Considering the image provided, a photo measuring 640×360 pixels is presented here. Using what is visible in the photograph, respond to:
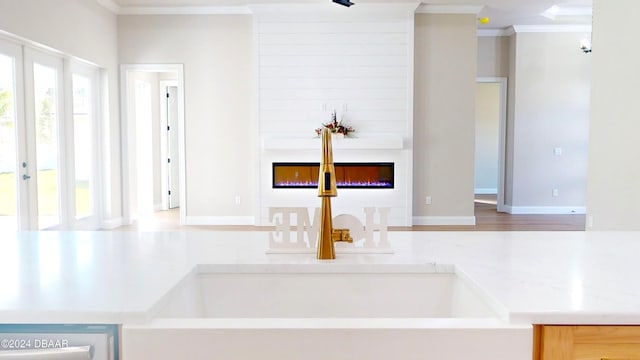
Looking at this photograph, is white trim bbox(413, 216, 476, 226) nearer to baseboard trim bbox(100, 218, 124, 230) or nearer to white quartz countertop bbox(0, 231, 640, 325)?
baseboard trim bbox(100, 218, 124, 230)

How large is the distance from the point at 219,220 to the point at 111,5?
130 inches

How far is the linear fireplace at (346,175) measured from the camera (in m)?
6.94

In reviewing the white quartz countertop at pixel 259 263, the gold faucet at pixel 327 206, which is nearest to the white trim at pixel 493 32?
the white quartz countertop at pixel 259 263

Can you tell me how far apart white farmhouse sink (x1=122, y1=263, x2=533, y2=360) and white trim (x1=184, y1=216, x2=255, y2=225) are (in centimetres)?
591

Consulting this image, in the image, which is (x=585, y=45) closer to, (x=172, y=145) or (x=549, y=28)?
(x=549, y=28)

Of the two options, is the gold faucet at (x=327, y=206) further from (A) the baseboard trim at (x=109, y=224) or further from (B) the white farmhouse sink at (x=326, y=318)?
(A) the baseboard trim at (x=109, y=224)

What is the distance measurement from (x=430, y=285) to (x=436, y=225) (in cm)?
599

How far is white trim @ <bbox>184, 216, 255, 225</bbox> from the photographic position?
7.14m

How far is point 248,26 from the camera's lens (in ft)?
22.9

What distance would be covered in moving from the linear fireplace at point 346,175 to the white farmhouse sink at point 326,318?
5.67 metres

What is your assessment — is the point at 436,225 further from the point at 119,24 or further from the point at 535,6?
the point at 119,24

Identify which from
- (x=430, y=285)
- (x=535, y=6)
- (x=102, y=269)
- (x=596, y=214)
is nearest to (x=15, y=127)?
(x=102, y=269)

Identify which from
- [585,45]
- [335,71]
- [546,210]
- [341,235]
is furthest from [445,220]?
[341,235]

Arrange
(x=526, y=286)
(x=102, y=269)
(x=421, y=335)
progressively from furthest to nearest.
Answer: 1. (x=102, y=269)
2. (x=526, y=286)
3. (x=421, y=335)
